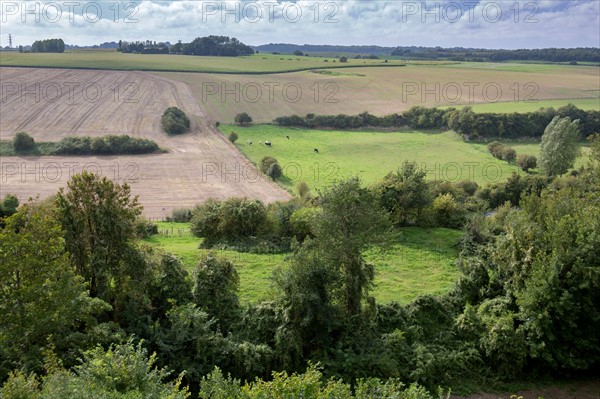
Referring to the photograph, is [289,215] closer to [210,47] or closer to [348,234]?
[348,234]

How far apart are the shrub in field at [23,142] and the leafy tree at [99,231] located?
1984 inches

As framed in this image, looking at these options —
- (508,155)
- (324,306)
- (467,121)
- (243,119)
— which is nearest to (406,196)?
(324,306)

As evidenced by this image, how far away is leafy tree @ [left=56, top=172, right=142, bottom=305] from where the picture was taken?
19.7 meters

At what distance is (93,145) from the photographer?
208ft

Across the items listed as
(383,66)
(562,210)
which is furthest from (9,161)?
(383,66)

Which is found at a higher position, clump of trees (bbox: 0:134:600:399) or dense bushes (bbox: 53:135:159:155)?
dense bushes (bbox: 53:135:159:155)

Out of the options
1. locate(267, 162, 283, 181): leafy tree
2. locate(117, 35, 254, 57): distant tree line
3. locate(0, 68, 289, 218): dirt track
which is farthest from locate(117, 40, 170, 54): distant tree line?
locate(267, 162, 283, 181): leafy tree

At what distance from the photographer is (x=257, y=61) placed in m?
143

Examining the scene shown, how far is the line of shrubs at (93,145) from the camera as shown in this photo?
62875 millimetres

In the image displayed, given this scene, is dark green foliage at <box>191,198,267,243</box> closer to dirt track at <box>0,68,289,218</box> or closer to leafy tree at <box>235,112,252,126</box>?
dirt track at <box>0,68,289,218</box>

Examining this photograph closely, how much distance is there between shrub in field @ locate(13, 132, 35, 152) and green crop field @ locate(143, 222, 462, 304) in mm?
37842

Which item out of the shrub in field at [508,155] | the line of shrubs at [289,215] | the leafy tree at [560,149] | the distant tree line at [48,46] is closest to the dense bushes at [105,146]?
the line of shrubs at [289,215]

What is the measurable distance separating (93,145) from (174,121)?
598 inches

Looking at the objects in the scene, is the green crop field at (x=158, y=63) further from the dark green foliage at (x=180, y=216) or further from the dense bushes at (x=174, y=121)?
the dark green foliage at (x=180, y=216)
